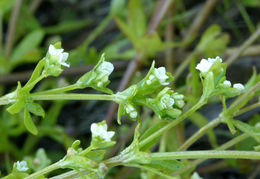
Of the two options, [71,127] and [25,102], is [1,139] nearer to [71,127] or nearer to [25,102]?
[71,127]

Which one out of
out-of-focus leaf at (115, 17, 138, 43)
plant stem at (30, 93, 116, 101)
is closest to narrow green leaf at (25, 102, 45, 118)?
plant stem at (30, 93, 116, 101)

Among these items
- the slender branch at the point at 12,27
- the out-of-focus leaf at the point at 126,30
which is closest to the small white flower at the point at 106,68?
the out-of-focus leaf at the point at 126,30

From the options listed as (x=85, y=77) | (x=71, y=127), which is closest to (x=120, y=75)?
(x=71, y=127)

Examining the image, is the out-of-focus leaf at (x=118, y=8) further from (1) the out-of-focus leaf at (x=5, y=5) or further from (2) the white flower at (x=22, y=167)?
(2) the white flower at (x=22, y=167)

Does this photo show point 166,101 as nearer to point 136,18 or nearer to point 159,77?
point 159,77

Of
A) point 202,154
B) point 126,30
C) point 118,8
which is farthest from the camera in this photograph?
point 118,8

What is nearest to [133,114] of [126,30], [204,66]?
[204,66]
